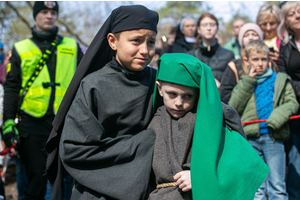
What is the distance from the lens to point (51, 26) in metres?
4.16

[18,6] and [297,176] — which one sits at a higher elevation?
[18,6]

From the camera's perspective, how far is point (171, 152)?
2090 millimetres

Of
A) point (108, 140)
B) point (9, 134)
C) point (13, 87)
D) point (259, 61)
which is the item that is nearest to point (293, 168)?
point (259, 61)

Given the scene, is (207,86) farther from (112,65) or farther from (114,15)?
(114,15)

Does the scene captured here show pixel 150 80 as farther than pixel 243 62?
No

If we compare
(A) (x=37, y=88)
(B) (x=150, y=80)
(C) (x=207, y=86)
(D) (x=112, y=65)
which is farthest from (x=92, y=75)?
(A) (x=37, y=88)

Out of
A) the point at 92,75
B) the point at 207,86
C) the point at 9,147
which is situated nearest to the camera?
the point at 207,86

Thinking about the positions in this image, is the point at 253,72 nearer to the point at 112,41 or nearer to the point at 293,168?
the point at 293,168

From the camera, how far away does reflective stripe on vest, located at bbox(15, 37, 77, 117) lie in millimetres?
3865

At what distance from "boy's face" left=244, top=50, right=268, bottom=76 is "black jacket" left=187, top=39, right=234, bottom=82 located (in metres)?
0.83

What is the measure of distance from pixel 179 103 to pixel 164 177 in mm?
484

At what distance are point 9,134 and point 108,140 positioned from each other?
210cm

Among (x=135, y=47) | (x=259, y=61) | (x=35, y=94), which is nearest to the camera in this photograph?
(x=135, y=47)

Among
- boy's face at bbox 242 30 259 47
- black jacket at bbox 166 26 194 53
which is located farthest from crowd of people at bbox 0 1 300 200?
black jacket at bbox 166 26 194 53
